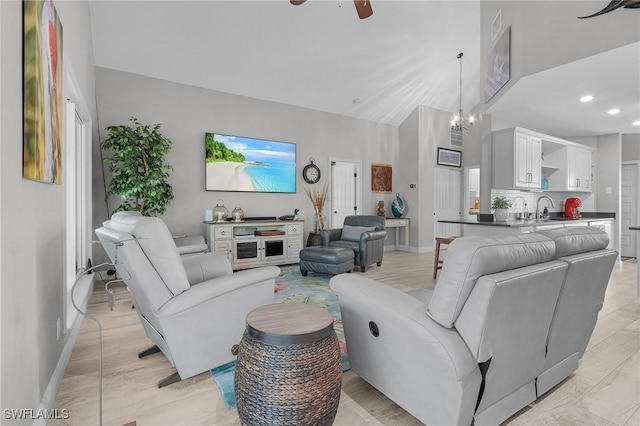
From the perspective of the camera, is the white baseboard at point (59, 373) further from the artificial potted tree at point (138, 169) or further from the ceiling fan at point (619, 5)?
the ceiling fan at point (619, 5)

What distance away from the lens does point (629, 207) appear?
6402 millimetres

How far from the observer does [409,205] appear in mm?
7223

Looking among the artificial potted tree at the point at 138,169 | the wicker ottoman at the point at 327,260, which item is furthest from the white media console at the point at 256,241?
the artificial potted tree at the point at 138,169

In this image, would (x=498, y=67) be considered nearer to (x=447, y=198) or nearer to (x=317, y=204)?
(x=317, y=204)

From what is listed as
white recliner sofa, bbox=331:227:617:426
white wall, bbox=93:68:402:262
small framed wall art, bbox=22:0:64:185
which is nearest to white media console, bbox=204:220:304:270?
white wall, bbox=93:68:402:262

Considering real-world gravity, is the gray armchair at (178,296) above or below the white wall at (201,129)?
below

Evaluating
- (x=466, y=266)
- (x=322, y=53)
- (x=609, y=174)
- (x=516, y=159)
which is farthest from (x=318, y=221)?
(x=609, y=174)

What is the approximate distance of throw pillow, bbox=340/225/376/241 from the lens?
204 inches

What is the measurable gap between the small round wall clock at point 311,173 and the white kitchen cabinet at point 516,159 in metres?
3.16

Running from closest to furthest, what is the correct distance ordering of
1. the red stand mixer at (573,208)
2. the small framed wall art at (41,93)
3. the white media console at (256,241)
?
the small framed wall art at (41,93) → the white media console at (256,241) → the red stand mixer at (573,208)

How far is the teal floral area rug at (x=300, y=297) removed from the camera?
1905 mm

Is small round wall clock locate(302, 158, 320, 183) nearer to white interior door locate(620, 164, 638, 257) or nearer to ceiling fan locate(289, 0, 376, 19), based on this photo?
ceiling fan locate(289, 0, 376, 19)

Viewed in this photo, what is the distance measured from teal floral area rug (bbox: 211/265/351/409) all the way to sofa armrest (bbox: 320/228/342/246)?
0.58 m

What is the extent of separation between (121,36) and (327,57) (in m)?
2.83
